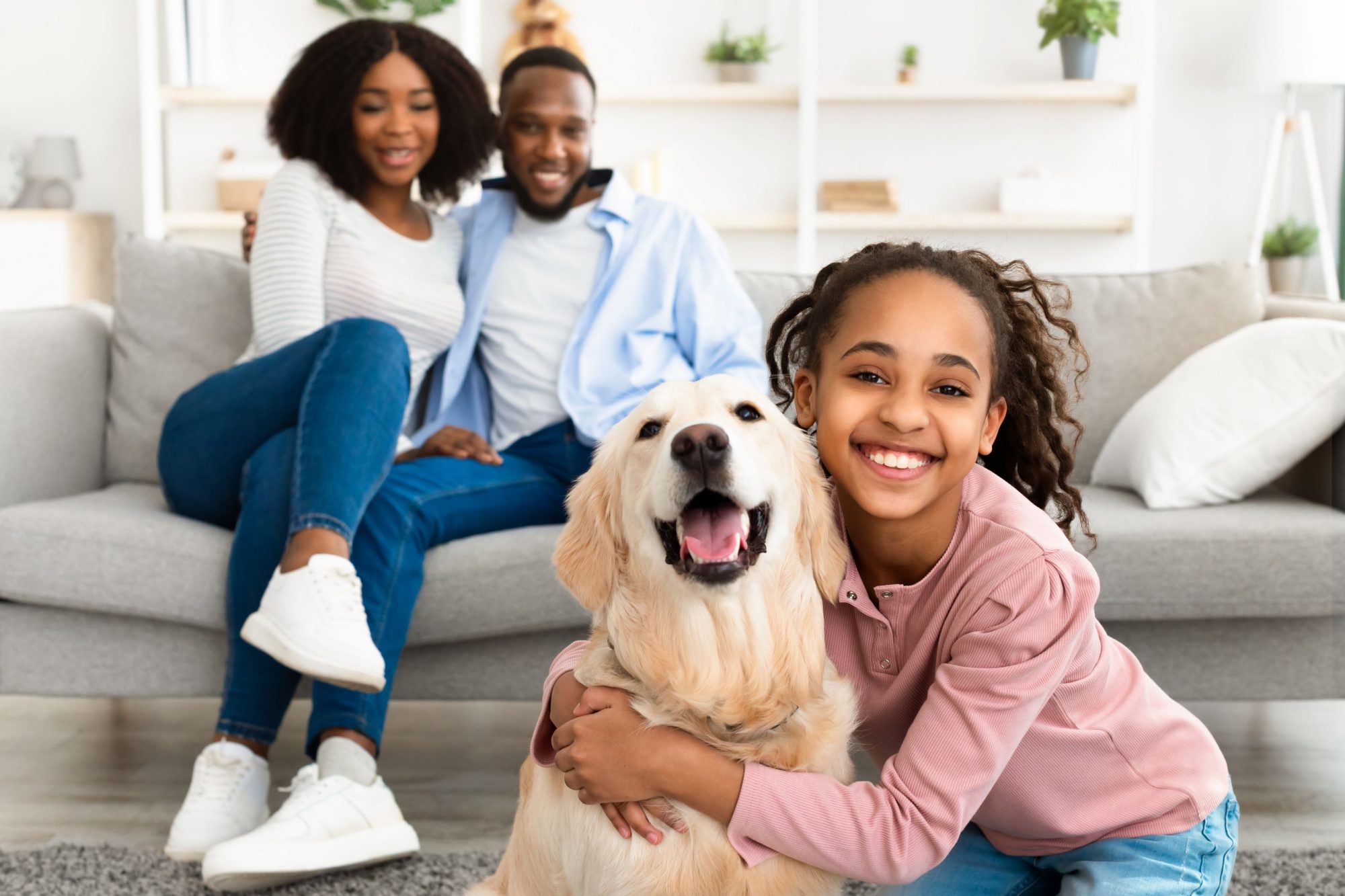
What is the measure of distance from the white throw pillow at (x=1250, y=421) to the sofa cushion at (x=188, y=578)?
1.20m

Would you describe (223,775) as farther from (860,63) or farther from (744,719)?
(860,63)

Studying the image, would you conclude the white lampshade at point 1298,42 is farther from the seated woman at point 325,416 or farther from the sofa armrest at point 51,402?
the sofa armrest at point 51,402

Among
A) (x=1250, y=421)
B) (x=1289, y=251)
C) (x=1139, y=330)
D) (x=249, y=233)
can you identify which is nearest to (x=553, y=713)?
(x=1250, y=421)

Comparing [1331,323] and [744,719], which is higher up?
[1331,323]

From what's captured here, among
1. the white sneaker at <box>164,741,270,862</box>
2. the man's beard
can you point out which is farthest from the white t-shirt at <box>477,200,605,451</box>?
the white sneaker at <box>164,741,270,862</box>

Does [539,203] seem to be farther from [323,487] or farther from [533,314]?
[323,487]

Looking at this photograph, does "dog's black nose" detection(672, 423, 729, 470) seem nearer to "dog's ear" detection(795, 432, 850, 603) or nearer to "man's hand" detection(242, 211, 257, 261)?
"dog's ear" detection(795, 432, 850, 603)

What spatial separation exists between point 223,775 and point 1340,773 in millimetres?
2158

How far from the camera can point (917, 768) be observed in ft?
3.96

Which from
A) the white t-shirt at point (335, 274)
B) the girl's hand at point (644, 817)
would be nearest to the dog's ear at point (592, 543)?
the girl's hand at point (644, 817)

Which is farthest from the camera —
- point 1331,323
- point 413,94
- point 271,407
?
point 413,94

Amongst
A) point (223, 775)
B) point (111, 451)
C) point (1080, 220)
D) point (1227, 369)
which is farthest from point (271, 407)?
point (1080, 220)

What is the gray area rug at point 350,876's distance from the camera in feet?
6.15

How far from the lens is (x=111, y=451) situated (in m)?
2.76
